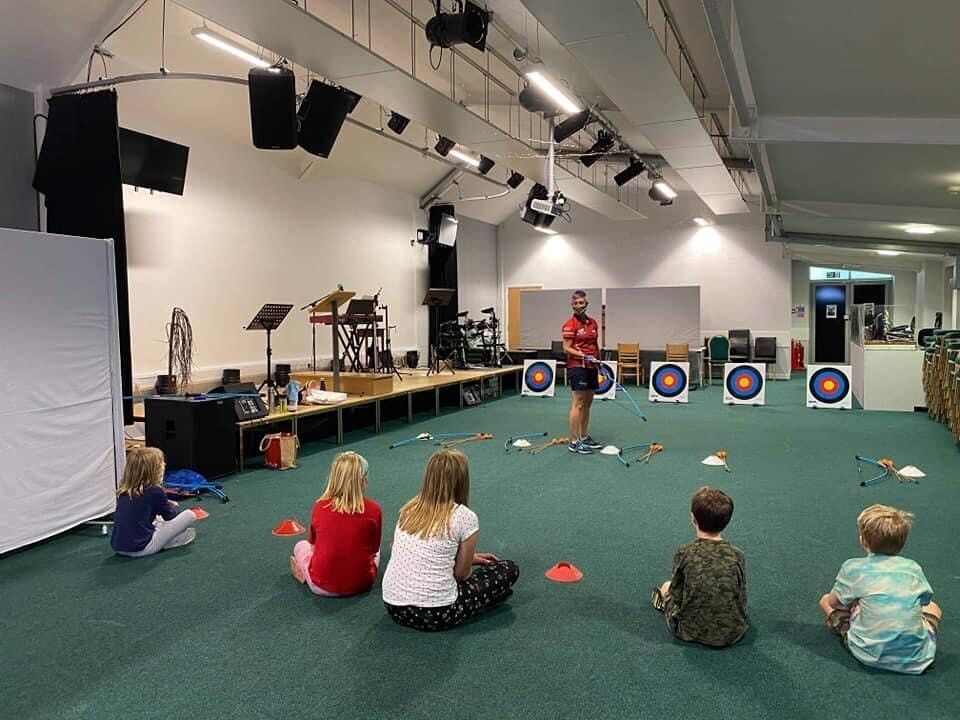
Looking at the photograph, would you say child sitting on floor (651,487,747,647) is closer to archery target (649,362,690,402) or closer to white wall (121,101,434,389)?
white wall (121,101,434,389)

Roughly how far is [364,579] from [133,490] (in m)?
1.52

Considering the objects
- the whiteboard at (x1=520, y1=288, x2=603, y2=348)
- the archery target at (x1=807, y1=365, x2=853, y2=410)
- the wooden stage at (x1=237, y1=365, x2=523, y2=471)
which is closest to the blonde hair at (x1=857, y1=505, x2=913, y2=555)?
the wooden stage at (x1=237, y1=365, x2=523, y2=471)

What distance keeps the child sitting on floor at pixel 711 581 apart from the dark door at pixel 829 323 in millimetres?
15097

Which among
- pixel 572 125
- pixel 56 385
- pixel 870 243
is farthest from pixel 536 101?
pixel 870 243

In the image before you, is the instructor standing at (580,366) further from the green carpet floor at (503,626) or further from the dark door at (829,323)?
the dark door at (829,323)

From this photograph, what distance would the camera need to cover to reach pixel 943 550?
3781mm

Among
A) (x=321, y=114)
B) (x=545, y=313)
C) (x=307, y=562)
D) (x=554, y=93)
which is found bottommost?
(x=307, y=562)

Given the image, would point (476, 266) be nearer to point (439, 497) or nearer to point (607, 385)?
point (607, 385)

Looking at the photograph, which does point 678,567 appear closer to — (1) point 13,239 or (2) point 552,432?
(1) point 13,239

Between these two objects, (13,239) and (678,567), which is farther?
(13,239)

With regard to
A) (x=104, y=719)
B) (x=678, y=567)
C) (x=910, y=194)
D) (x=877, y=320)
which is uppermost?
(x=910, y=194)

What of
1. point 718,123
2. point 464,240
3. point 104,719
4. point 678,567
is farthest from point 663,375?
point 104,719

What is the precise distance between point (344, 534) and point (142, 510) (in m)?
1.43

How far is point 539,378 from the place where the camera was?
11664 millimetres
